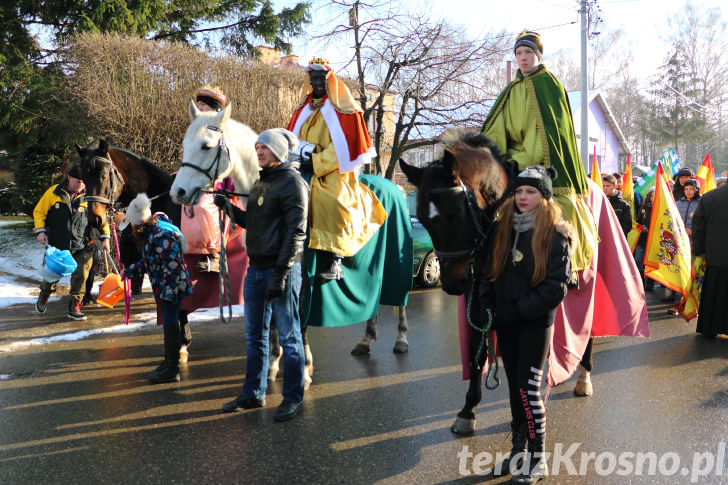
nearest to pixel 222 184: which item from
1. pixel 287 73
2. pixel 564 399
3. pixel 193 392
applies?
pixel 193 392

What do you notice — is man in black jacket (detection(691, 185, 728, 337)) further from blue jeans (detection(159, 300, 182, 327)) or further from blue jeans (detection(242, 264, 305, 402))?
blue jeans (detection(159, 300, 182, 327))

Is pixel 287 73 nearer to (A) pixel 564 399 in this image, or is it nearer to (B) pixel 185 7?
(B) pixel 185 7

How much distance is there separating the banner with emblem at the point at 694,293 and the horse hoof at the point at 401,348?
3.92 meters

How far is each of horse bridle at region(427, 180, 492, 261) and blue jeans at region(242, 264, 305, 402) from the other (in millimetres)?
1388

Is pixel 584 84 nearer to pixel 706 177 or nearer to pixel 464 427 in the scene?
pixel 706 177

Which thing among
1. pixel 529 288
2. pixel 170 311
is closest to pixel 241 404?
pixel 170 311

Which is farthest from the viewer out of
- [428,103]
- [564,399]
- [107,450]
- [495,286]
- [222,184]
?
[428,103]

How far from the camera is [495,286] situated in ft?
10.8

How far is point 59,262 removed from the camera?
7.22m

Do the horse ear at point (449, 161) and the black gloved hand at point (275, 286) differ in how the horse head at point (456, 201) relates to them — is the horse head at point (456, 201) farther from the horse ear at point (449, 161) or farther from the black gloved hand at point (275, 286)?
the black gloved hand at point (275, 286)

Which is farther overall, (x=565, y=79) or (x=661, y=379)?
(x=565, y=79)

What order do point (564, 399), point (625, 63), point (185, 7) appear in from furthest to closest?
point (625, 63), point (185, 7), point (564, 399)

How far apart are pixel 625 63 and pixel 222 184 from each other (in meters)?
46.6

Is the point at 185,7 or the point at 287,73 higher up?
the point at 185,7
